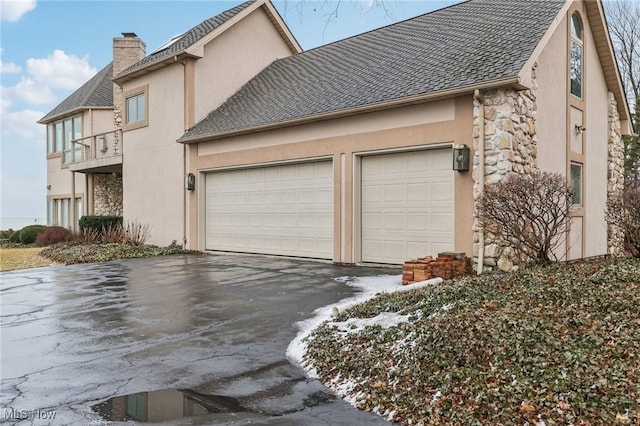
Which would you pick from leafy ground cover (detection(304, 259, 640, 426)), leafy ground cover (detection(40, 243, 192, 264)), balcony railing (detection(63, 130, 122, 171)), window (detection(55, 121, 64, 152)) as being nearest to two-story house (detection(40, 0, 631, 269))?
leafy ground cover (detection(40, 243, 192, 264))

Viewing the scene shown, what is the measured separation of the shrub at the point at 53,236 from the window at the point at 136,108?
519 centimetres

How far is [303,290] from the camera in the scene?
8.41 meters

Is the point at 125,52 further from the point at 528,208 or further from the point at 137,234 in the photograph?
the point at 528,208

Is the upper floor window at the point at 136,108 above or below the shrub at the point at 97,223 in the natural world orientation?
above

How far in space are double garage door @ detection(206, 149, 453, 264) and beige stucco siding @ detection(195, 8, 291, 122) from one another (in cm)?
284

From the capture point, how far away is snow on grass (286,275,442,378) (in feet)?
16.8

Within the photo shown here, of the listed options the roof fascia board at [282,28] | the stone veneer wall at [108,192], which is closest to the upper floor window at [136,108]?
the stone veneer wall at [108,192]

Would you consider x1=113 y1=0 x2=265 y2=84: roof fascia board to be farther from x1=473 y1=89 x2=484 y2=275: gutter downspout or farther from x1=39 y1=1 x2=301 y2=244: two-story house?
x1=473 y1=89 x2=484 y2=275: gutter downspout

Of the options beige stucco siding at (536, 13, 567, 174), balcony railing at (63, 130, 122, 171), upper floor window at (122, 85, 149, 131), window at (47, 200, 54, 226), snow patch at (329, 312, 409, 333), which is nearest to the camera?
snow patch at (329, 312, 409, 333)

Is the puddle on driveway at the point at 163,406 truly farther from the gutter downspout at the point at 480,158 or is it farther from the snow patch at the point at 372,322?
the gutter downspout at the point at 480,158

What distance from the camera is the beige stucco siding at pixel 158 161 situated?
1606cm

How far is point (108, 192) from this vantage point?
22.3 m

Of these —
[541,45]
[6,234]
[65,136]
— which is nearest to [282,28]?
[541,45]

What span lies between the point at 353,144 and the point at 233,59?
761cm
